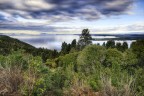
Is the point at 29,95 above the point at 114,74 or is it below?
below

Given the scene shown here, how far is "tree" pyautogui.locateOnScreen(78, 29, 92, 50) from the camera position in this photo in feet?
314

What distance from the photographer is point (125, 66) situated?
1086 centimetres

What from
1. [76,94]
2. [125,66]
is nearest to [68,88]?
[76,94]

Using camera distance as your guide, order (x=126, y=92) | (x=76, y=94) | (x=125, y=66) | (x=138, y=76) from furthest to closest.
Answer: (x=125, y=66) < (x=138, y=76) < (x=76, y=94) < (x=126, y=92)

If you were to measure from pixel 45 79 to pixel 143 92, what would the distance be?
2.61 metres

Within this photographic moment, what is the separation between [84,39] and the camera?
317 ft

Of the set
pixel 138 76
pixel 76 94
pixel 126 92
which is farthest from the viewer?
pixel 138 76

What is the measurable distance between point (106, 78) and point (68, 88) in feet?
3.60

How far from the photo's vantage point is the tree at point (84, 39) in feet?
314

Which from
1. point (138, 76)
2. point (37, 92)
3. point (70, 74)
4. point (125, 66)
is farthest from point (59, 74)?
point (125, 66)

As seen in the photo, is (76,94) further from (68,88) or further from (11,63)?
(11,63)

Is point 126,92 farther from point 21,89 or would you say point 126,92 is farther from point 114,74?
point 21,89

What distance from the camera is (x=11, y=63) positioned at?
8.76 m

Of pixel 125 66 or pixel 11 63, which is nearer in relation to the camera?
pixel 11 63
